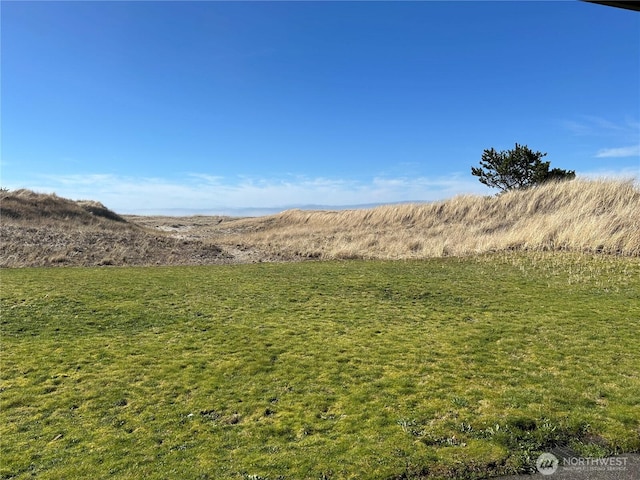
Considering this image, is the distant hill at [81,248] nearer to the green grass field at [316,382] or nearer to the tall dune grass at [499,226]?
the tall dune grass at [499,226]

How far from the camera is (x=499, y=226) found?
29.2 meters

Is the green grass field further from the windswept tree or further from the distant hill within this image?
the windswept tree

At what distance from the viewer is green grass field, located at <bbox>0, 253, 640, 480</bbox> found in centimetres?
425

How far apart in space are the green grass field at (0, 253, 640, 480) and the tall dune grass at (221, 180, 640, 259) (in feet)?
25.3

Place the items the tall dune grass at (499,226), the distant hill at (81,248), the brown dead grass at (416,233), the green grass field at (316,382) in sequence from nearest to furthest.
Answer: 1. the green grass field at (316,382)
2. the tall dune grass at (499,226)
3. the brown dead grass at (416,233)
4. the distant hill at (81,248)

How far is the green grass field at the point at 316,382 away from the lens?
167 inches

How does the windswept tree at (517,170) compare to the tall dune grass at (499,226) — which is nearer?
the tall dune grass at (499,226)

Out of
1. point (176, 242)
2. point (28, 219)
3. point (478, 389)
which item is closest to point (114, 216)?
point (28, 219)

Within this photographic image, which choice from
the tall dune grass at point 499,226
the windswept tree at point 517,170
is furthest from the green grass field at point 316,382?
the windswept tree at point 517,170

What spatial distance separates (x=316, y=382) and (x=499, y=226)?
26871 millimetres

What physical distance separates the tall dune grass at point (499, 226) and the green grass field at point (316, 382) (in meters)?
7.71

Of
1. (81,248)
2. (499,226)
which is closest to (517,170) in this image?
(499,226)

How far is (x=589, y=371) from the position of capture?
6.16m

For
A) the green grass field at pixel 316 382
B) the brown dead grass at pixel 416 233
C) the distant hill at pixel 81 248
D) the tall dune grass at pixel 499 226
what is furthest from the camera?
the distant hill at pixel 81 248
